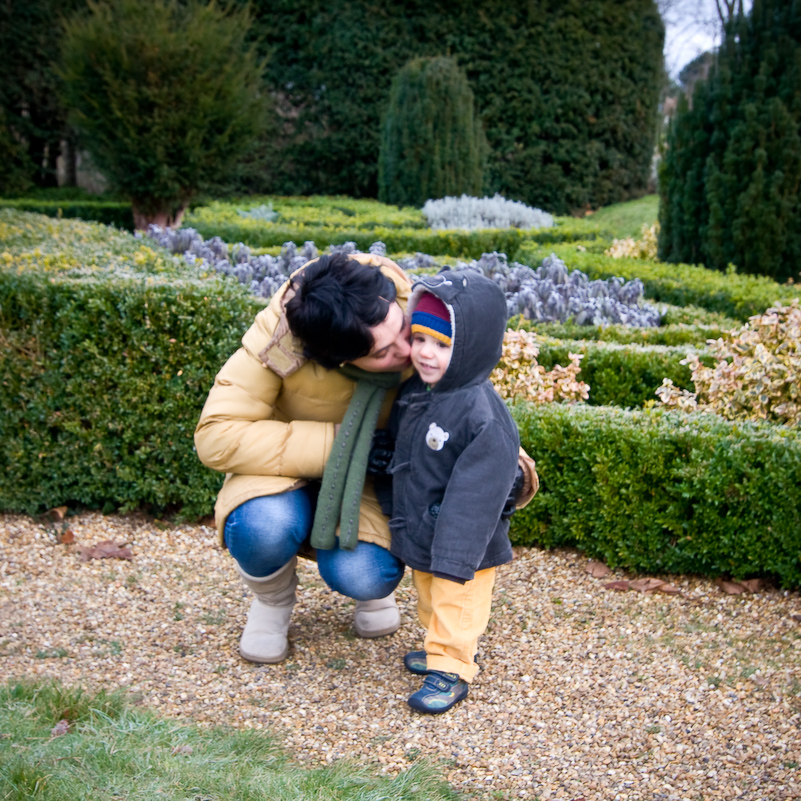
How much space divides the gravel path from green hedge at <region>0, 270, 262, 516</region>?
1.20ft

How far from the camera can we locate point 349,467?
236 cm

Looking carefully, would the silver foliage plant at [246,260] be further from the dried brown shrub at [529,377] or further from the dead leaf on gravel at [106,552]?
the dead leaf on gravel at [106,552]

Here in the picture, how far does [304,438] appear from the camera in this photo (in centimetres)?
239

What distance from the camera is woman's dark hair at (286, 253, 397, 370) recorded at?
2.13 meters

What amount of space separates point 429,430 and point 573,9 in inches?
611

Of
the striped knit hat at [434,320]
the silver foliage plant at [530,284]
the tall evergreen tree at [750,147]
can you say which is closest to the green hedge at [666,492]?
the striped knit hat at [434,320]

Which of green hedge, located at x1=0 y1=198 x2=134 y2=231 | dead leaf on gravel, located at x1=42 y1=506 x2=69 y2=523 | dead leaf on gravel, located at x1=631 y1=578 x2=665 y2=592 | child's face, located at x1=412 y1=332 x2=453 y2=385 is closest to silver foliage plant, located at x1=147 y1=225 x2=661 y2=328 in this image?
dead leaf on gravel, located at x1=42 y1=506 x2=69 y2=523

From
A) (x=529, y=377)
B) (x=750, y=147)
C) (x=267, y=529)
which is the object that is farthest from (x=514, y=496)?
(x=750, y=147)

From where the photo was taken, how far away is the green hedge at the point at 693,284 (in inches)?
211

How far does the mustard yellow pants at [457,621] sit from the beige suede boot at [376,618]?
0.44 meters

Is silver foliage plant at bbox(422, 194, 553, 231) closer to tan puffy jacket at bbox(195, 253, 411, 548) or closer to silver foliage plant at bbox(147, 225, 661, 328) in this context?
silver foliage plant at bbox(147, 225, 661, 328)

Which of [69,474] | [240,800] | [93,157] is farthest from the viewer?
[93,157]

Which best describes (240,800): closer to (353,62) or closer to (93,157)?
(93,157)

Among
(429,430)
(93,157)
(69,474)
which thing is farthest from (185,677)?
(93,157)
